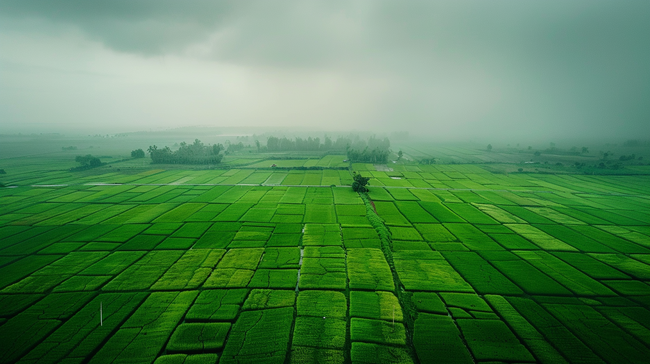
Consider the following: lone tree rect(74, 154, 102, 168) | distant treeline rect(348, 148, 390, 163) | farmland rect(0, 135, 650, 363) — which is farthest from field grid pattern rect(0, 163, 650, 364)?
distant treeline rect(348, 148, 390, 163)

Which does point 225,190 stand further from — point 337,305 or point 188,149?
point 188,149

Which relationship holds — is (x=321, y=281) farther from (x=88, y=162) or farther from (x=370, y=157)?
(x=88, y=162)

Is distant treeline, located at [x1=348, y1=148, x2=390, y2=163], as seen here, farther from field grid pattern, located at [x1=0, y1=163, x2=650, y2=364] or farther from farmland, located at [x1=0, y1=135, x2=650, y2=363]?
field grid pattern, located at [x1=0, y1=163, x2=650, y2=364]

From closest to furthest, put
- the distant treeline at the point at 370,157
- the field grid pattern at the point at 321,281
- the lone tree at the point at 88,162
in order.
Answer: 1. the field grid pattern at the point at 321,281
2. the lone tree at the point at 88,162
3. the distant treeline at the point at 370,157

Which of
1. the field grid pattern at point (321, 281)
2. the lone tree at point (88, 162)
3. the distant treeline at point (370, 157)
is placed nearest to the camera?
the field grid pattern at point (321, 281)

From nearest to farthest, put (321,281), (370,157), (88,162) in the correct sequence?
1. (321,281)
2. (88,162)
3. (370,157)

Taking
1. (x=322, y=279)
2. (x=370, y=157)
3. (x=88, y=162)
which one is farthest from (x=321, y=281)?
(x=88, y=162)

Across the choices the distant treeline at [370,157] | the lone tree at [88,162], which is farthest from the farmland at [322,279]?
the distant treeline at [370,157]

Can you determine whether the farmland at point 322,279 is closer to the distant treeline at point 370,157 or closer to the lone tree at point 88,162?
the lone tree at point 88,162
